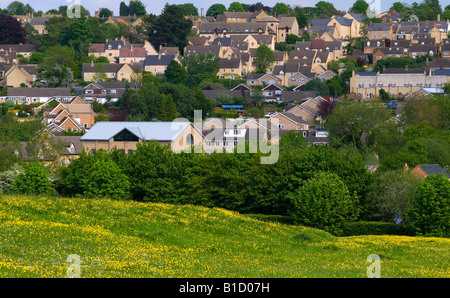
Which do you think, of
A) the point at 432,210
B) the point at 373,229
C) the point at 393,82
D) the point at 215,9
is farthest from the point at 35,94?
the point at 215,9

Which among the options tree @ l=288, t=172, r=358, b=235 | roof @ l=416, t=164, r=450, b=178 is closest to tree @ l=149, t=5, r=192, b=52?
roof @ l=416, t=164, r=450, b=178

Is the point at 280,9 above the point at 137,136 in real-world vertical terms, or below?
above

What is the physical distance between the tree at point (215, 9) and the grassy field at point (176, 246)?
407 ft

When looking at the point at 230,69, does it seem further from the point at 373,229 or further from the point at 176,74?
the point at 373,229

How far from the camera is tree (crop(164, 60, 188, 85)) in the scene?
88.6 metres

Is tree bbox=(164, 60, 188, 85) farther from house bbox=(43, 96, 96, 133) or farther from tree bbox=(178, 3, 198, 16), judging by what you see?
tree bbox=(178, 3, 198, 16)

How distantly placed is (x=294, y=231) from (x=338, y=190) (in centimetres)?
612

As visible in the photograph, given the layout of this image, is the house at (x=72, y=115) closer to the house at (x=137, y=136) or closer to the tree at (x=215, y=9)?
the house at (x=137, y=136)

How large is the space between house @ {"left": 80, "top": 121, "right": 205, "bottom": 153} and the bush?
21592 mm

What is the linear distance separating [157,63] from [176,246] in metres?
77.8

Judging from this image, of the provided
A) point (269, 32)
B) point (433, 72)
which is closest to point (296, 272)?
point (433, 72)

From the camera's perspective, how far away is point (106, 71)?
96.6 metres

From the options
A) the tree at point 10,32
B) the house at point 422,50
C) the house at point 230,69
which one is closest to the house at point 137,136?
the house at point 230,69
